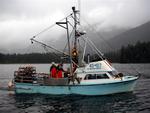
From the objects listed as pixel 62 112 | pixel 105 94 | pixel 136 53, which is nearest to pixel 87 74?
pixel 105 94

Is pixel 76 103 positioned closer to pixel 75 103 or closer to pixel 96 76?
pixel 75 103

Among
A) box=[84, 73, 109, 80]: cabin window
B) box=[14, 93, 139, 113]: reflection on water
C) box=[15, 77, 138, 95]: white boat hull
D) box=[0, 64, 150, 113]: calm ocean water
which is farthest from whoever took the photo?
box=[84, 73, 109, 80]: cabin window

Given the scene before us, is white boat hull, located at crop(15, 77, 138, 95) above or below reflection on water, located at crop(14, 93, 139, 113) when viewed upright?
above

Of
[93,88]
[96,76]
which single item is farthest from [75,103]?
[96,76]

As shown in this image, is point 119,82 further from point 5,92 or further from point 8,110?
point 5,92

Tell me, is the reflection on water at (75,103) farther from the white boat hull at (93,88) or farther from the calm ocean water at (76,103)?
the white boat hull at (93,88)

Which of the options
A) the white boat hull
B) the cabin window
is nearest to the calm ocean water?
the white boat hull

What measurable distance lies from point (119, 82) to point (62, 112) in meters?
6.81

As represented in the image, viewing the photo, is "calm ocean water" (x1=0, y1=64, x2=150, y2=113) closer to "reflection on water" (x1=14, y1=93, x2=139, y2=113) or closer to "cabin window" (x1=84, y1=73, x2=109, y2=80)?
"reflection on water" (x1=14, y1=93, x2=139, y2=113)

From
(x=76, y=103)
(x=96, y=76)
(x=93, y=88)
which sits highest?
→ (x=96, y=76)

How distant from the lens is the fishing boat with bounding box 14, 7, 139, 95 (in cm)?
2514

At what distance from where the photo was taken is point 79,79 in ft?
84.3

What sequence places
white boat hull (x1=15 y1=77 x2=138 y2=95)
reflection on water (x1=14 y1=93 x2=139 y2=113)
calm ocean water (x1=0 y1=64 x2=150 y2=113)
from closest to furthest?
1. calm ocean water (x1=0 y1=64 x2=150 y2=113)
2. reflection on water (x1=14 y1=93 x2=139 y2=113)
3. white boat hull (x1=15 y1=77 x2=138 y2=95)

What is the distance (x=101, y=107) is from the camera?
2148 centimetres
